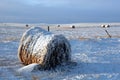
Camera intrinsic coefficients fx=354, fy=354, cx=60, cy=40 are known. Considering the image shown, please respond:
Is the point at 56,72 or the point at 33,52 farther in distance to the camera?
the point at 33,52

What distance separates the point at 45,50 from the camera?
13.3 m

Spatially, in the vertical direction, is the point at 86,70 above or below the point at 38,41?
below

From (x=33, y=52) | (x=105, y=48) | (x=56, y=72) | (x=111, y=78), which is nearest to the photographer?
(x=111, y=78)

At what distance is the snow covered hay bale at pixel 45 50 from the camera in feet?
43.9

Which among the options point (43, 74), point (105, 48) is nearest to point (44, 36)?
point (43, 74)

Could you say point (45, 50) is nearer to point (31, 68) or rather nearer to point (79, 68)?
point (31, 68)

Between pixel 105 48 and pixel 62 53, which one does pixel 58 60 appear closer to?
pixel 62 53

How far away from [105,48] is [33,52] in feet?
23.0

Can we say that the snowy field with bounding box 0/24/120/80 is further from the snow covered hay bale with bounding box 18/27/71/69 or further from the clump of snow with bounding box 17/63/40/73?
the snow covered hay bale with bounding box 18/27/71/69

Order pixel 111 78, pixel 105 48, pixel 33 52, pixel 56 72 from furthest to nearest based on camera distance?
pixel 105 48, pixel 33 52, pixel 56 72, pixel 111 78

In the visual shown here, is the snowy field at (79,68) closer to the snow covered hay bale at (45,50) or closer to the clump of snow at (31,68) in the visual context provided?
the clump of snow at (31,68)

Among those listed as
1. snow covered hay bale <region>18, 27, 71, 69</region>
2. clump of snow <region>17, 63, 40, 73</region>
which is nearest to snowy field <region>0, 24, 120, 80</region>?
clump of snow <region>17, 63, 40, 73</region>

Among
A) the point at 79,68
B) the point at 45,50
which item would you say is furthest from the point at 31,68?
the point at 79,68

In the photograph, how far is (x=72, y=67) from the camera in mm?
13648
